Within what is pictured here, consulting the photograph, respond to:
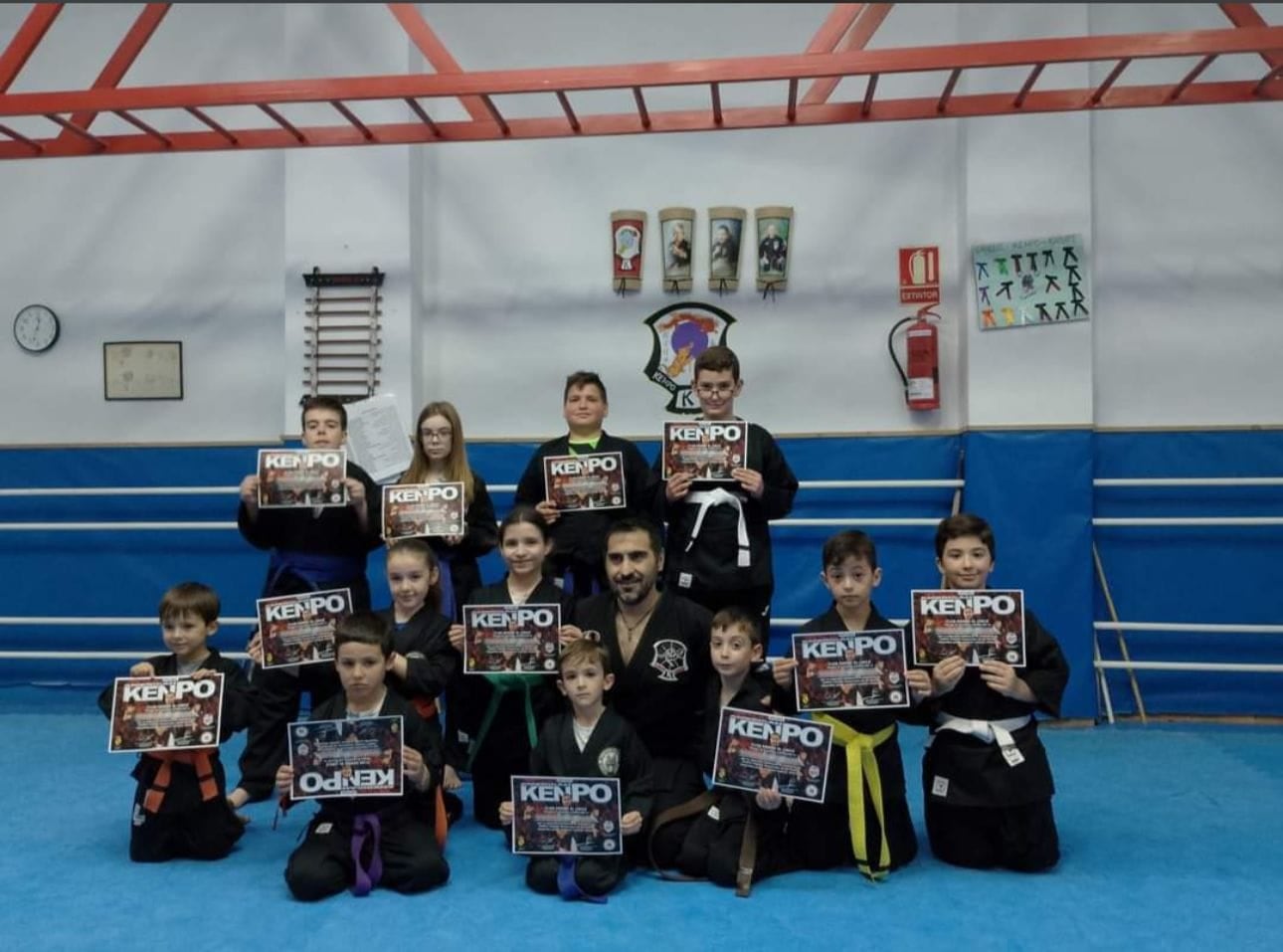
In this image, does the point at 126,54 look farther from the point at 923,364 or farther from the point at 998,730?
the point at 998,730

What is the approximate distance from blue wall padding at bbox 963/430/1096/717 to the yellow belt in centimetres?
248

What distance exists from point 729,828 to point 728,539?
110 cm

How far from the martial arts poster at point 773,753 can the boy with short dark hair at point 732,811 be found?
0.05 m

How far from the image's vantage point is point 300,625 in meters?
3.86

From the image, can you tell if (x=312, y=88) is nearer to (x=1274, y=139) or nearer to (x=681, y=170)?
(x=681, y=170)

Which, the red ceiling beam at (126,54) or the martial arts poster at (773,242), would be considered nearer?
the red ceiling beam at (126,54)

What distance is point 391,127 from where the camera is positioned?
5141 millimetres

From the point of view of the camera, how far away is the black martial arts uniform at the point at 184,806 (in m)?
3.55

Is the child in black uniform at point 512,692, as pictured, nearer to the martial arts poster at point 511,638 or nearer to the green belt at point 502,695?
the green belt at point 502,695

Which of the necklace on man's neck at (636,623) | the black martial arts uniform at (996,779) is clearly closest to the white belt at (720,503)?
the necklace on man's neck at (636,623)

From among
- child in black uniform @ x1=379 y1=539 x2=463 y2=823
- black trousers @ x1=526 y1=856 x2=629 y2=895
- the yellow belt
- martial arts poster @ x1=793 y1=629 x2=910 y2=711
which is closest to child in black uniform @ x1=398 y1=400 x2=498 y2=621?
child in black uniform @ x1=379 y1=539 x2=463 y2=823

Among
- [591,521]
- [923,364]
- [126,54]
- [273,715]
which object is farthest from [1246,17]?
[126,54]

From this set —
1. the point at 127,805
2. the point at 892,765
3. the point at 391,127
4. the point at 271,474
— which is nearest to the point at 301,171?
the point at 391,127

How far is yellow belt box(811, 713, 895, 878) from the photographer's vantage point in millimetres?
3320
